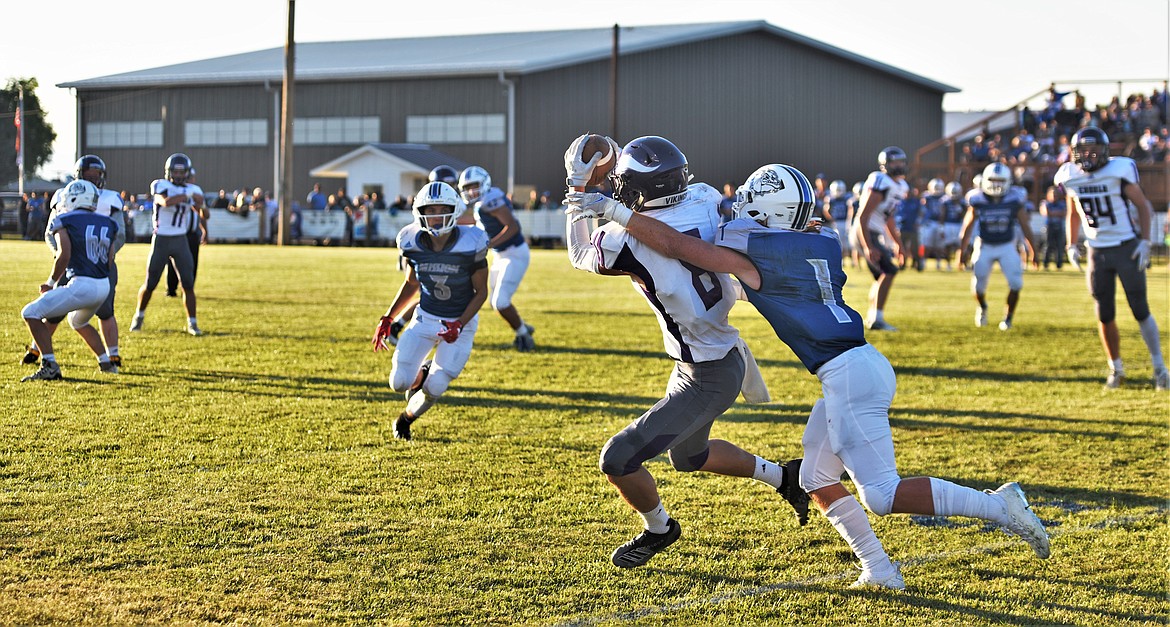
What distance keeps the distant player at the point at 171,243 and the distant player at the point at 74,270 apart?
3012 mm

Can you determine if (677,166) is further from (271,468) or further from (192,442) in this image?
(192,442)

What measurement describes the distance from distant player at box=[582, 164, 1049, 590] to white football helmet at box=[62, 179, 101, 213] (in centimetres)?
611

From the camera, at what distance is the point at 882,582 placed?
4.69 metres

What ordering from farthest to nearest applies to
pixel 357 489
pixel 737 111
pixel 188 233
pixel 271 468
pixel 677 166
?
pixel 737 111, pixel 188 233, pixel 271 468, pixel 357 489, pixel 677 166

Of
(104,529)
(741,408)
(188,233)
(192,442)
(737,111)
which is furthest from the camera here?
(737,111)

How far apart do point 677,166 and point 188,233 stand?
31.6 feet

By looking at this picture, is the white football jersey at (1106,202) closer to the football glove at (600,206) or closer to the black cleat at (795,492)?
the black cleat at (795,492)

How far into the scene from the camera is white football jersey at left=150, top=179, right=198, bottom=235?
1265 cm

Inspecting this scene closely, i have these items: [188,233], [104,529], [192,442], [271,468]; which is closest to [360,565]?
[104,529]

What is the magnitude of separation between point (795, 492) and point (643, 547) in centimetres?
87

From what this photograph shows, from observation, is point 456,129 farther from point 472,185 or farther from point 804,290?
point 804,290

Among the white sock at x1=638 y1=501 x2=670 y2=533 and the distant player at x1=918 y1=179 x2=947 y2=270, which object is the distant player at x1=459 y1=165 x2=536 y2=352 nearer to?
the white sock at x1=638 y1=501 x2=670 y2=533

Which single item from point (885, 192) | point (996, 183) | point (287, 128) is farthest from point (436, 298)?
point (287, 128)

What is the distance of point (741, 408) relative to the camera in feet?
29.2
